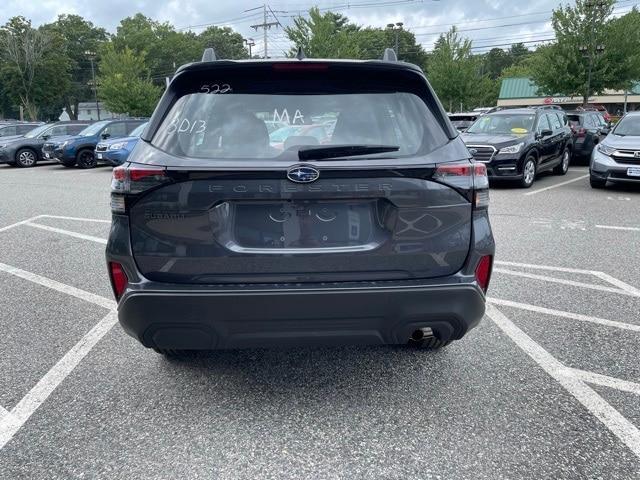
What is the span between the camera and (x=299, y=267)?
8.29 ft

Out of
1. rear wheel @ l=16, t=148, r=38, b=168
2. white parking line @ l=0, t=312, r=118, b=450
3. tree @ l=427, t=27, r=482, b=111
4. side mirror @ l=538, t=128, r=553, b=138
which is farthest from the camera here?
tree @ l=427, t=27, r=482, b=111

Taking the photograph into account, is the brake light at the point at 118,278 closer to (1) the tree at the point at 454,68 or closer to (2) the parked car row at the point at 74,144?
(2) the parked car row at the point at 74,144

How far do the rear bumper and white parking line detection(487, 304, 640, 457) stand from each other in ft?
3.02

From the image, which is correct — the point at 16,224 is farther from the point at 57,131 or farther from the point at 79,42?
the point at 79,42

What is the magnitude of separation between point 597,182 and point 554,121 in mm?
2533

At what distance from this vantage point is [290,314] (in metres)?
2.52

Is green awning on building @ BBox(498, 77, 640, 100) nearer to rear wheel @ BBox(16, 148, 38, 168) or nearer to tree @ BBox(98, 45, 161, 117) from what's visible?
tree @ BBox(98, 45, 161, 117)

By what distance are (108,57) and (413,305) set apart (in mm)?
49687

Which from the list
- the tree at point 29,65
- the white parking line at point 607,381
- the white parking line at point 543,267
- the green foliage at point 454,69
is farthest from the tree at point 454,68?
the tree at point 29,65

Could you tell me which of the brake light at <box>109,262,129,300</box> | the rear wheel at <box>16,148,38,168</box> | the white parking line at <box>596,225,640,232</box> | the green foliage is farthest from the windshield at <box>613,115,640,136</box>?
the green foliage

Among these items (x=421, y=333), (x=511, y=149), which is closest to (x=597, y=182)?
(x=511, y=149)

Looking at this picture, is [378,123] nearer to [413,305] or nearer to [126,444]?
[413,305]

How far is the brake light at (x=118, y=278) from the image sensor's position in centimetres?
262

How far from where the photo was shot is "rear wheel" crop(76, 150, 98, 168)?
18.5 m
